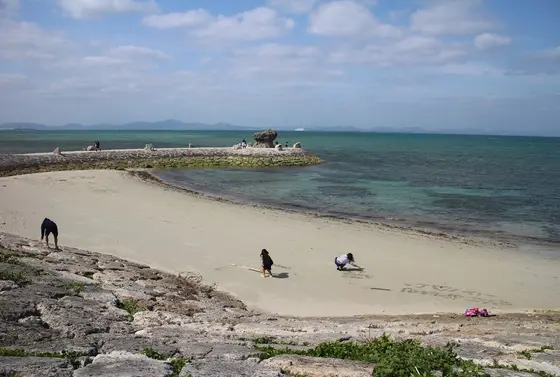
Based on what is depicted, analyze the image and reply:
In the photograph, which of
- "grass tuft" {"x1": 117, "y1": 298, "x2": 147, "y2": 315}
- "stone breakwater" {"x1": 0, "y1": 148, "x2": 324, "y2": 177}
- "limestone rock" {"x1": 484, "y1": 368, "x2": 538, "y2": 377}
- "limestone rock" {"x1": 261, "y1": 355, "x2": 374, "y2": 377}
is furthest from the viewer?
"stone breakwater" {"x1": 0, "y1": 148, "x2": 324, "y2": 177}

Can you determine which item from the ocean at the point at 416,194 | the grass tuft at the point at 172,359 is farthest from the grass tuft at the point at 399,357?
the ocean at the point at 416,194

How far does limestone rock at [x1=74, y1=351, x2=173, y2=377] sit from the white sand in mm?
6434

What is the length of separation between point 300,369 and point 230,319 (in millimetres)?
4513

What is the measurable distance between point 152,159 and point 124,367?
53.4m

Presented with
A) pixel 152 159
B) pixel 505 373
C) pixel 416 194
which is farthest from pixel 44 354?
pixel 152 159

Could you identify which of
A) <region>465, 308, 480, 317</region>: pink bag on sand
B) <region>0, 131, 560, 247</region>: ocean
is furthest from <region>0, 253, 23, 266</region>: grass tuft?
<region>0, 131, 560, 247</region>: ocean

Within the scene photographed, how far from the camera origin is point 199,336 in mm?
8523

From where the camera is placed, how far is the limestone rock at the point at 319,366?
619 cm

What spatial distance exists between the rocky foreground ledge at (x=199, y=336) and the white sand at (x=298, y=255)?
56.8 inches

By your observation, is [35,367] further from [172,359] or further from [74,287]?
[74,287]

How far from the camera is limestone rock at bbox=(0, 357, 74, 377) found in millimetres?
5641

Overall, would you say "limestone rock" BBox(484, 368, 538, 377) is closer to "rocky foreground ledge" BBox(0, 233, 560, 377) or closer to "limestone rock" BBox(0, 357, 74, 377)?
"rocky foreground ledge" BBox(0, 233, 560, 377)

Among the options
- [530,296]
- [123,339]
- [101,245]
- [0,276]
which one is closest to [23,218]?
[101,245]

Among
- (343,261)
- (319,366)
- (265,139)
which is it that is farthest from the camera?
(265,139)
